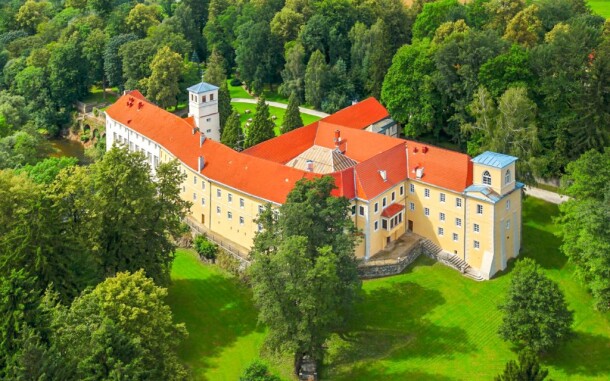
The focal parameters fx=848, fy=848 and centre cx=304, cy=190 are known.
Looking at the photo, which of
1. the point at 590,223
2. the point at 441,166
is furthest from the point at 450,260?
the point at 590,223

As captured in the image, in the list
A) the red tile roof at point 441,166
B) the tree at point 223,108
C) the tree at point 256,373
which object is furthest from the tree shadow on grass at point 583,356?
the tree at point 223,108

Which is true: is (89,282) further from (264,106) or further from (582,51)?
(582,51)

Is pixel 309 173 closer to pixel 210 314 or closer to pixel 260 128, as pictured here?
pixel 210 314

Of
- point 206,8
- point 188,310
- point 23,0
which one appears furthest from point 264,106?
point 23,0

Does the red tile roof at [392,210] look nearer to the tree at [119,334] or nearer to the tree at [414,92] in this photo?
the tree at [414,92]

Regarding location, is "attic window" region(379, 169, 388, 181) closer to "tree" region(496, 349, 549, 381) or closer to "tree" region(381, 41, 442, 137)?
"tree" region(381, 41, 442, 137)
